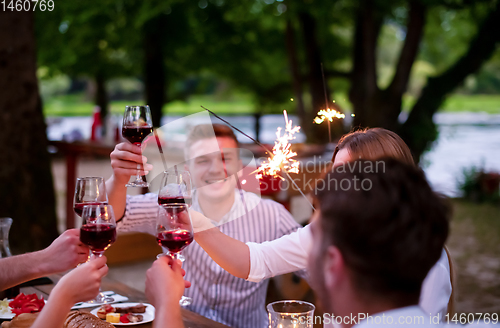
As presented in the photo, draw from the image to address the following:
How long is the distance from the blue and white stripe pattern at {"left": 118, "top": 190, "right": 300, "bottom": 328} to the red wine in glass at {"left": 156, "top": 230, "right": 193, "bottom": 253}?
0.86 metres

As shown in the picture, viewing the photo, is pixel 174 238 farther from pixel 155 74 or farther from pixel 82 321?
pixel 155 74

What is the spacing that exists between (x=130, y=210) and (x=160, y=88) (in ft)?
19.8

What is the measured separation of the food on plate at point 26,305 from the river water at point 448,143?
6091 millimetres

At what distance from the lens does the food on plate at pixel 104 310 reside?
1974mm

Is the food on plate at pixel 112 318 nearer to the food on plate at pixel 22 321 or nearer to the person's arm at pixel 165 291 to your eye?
the food on plate at pixel 22 321

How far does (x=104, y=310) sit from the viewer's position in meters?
2.01

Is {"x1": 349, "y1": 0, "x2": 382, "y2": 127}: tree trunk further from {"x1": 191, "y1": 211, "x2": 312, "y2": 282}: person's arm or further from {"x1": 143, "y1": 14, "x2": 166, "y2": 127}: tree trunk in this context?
{"x1": 191, "y1": 211, "x2": 312, "y2": 282}: person's arm

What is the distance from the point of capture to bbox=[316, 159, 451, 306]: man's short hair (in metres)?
1.04

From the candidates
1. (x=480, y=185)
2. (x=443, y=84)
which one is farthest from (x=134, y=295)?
(x=480, y=185)

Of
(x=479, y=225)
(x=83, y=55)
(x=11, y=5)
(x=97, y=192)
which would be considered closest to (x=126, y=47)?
(x=83, y=55)

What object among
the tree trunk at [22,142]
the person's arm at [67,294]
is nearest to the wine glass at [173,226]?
the person's arm at [67,294]

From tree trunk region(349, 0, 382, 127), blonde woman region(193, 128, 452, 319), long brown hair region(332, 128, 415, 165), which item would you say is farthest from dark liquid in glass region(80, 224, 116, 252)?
tree trunk region(349, 0, 382, 127)

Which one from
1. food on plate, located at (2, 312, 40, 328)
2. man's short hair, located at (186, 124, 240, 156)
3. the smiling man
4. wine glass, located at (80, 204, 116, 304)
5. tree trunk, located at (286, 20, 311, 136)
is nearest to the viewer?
wine glass, located at (80, 204, 116, 304)

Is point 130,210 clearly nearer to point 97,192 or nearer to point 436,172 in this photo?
point 97,192
